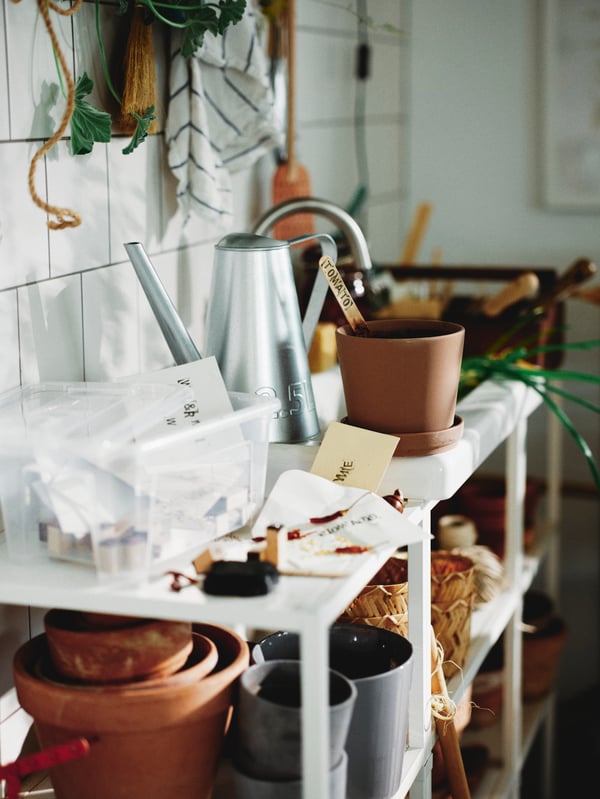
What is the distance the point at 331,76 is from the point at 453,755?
4.47 ft

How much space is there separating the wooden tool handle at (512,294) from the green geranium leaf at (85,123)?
2.83 ft

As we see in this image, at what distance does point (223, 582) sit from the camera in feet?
3.07

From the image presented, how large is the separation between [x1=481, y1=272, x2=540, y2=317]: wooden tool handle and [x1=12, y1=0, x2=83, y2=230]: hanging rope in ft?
2.86

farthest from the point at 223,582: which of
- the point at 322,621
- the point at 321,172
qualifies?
the point at 321,172

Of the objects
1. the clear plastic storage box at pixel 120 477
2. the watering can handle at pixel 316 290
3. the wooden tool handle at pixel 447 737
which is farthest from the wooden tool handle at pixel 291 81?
the wooden tool handle at pixel 447 737

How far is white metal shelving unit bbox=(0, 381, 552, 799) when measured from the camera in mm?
903

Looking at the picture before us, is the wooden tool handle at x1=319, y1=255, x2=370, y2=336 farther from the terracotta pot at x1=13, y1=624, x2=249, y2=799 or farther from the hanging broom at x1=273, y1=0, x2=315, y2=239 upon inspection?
Answer: the hanging broom at x1=273, y1=0, x2=315, y2=239

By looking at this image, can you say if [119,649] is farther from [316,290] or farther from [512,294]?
[512,294]

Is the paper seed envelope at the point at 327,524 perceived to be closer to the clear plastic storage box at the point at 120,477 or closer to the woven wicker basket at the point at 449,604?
the clear plastic storage box at the point at 120,477

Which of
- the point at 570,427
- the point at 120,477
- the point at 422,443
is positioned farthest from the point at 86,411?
the point at 570,427

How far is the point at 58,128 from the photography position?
1.14 meters

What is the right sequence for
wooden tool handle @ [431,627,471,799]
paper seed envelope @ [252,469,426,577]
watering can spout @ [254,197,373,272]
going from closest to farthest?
paper seed envelope @ [252,469,426,577], wooden tool handle @ [431,627,471,799], watering can spout @ [254,197,373,272]

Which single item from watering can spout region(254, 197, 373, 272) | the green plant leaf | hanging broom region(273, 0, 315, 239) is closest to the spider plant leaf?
watering can spout region(254, 197, 373, 272)

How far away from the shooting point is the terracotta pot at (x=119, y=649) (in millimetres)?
979
